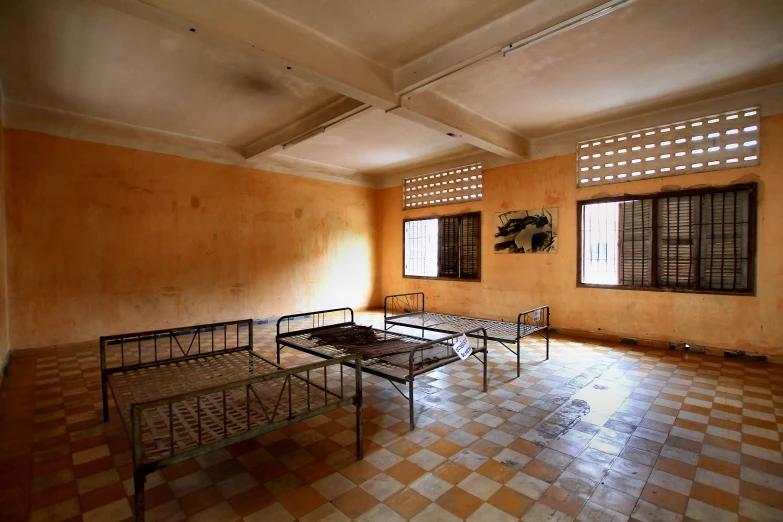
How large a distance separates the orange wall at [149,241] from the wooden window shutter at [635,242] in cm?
553

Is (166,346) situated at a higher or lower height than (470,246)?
lower

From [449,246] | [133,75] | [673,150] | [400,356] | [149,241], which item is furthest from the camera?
[449,246]

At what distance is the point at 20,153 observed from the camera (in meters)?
4.83

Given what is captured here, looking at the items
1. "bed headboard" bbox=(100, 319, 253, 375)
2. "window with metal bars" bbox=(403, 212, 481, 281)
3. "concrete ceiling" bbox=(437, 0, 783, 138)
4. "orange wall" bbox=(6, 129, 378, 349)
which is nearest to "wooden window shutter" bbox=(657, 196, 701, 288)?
"concrete ceiling" bbox=(437, 0, 783, 138)

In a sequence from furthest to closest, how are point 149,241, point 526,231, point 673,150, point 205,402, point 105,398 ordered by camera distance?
point 526,231
point 149,241
point 673,150
point 105,398
point 205,402

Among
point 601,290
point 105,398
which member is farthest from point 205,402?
point 601,290

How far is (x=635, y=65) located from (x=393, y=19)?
2629mm

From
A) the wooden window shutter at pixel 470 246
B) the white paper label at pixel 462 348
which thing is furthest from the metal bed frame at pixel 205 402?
the wooden window shutter at pixel 470 246

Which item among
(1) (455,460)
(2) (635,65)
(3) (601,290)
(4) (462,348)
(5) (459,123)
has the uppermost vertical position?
(2) (635,65)

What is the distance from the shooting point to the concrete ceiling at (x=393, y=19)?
2.89 metres

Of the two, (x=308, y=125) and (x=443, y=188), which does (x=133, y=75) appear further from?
(x=443, y=188)

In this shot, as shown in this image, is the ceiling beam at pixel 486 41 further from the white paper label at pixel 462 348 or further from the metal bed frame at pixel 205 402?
the metal bed frame at pixel 205 402

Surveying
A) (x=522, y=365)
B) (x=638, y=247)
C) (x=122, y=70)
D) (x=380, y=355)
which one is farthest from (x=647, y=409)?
(x=122, y=70)

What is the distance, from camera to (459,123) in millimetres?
4816
